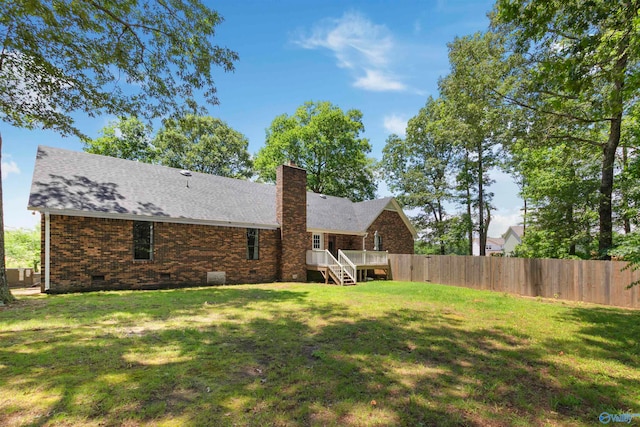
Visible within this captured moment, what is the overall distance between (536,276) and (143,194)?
17.2 meters

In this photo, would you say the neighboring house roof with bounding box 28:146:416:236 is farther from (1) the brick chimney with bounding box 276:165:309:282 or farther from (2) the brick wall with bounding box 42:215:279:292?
(1) the brick chimney with bounding box 276:165:309:282

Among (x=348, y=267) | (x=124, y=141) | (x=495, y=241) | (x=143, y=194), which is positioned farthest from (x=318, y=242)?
(x=495, y=241)

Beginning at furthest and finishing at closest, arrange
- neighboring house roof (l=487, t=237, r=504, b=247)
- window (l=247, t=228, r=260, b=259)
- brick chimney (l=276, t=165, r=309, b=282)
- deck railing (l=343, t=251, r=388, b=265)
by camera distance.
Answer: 1. neighboring house roof (l=487, t=237, r=504, b=247)
2. deck railing (l=343, t=251, r=388, b=265)
3. brick chimney (l=276, t=165, r=309, b=282)
4. window (l=247, t=228, r=260, b=259)

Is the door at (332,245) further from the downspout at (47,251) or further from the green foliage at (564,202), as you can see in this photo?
the downspout at (47,251)

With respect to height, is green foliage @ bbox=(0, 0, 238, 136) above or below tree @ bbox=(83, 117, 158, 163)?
below

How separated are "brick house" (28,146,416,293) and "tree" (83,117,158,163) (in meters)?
15.9

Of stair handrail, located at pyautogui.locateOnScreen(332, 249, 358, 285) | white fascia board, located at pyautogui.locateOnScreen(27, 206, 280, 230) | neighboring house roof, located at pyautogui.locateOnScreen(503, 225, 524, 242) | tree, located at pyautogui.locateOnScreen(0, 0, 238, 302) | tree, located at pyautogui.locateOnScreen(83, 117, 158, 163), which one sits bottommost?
stair handrail, located at pyautogui.locateOnScreen(332, 249, 358, 285)

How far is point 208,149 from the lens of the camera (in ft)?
105

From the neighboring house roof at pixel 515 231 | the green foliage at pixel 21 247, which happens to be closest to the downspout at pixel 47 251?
the green foliage at pixel 21 247

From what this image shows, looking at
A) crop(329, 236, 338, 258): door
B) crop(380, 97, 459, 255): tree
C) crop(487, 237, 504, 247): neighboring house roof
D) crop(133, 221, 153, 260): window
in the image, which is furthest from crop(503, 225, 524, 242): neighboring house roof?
crop(133, 221, 153, 260): window

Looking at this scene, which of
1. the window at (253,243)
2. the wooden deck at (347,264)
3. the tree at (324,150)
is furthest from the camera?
the tree at (324,150)

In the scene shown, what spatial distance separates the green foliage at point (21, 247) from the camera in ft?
61.3

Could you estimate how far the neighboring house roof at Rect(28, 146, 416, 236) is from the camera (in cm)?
1148

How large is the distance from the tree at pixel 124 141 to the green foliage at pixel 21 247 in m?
10.1
